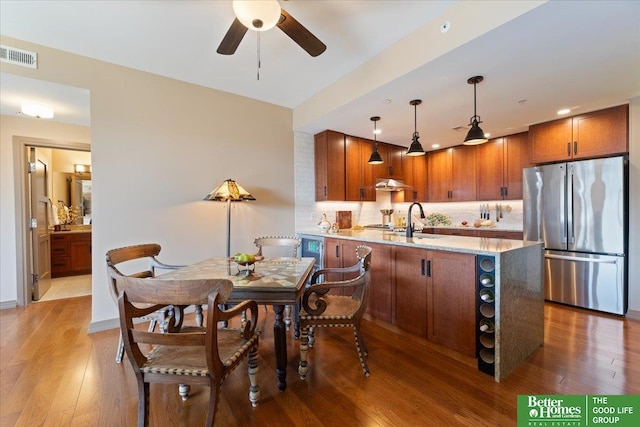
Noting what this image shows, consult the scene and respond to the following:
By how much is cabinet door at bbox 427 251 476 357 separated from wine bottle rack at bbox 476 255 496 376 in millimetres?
36

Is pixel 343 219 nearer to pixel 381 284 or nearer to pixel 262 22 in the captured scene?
pixel 381 284

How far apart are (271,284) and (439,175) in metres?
4.71

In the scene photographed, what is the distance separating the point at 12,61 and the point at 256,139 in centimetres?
236

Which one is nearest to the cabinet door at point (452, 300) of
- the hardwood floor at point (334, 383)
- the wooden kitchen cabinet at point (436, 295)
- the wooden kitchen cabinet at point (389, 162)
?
the wooden kitchen cabinet at point (436, 295)

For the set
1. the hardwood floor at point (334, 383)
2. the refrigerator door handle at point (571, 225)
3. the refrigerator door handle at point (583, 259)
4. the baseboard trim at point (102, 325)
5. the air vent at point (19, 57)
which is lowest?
the hardwood floor at point (334, 383)

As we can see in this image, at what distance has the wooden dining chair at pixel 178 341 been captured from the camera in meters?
1.20

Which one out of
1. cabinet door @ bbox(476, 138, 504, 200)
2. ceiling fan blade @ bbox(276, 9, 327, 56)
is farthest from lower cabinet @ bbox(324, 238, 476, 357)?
cabinet door @ bbox(476, 138, 504, 200)

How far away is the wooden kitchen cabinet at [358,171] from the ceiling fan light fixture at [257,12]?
2720 millimetres

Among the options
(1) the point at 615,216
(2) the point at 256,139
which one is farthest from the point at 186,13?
(1) the point at 615,216

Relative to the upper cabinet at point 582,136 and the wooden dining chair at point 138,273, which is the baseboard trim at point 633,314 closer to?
the upper cabinet at point 582,136

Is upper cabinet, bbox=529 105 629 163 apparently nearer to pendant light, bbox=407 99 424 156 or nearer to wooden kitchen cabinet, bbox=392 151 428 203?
wooden kitchen cabinet, bbox=392 151 428 203

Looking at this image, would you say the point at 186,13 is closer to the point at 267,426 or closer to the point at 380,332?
the point at 267,426

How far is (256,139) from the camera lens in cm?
379

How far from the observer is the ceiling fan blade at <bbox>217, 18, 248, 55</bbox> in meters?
1.80
